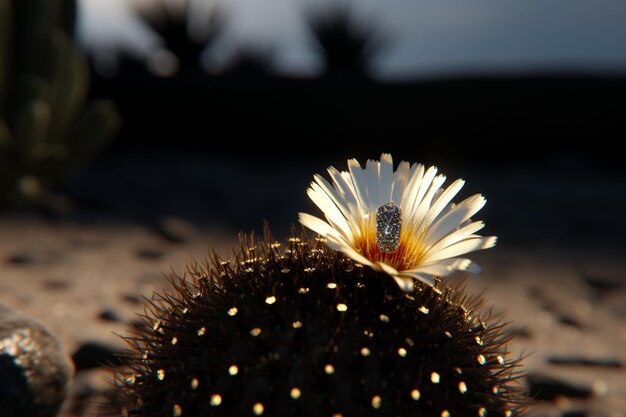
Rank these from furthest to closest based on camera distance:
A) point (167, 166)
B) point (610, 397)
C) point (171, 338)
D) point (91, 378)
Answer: point (167, 166) < point (610, 397) < point (91, 378) < point (171, 338)

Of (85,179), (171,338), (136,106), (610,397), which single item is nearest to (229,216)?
(85,179)

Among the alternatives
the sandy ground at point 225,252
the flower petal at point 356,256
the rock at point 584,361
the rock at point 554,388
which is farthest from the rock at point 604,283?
the flower petal at point 356,256

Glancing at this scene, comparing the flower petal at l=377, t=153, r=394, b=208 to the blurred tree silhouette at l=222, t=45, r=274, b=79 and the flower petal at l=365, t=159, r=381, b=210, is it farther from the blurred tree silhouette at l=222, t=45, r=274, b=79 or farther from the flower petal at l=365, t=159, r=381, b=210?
the blurred tree silhouette at l=222, t=45, r=274, b=79

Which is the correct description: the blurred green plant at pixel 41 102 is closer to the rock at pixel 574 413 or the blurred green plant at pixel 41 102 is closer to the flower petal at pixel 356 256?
the rock at pixel 574 413

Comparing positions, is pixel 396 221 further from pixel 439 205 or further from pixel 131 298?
pixel 131 298

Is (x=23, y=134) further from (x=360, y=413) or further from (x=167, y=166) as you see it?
(x=360, y=413)
